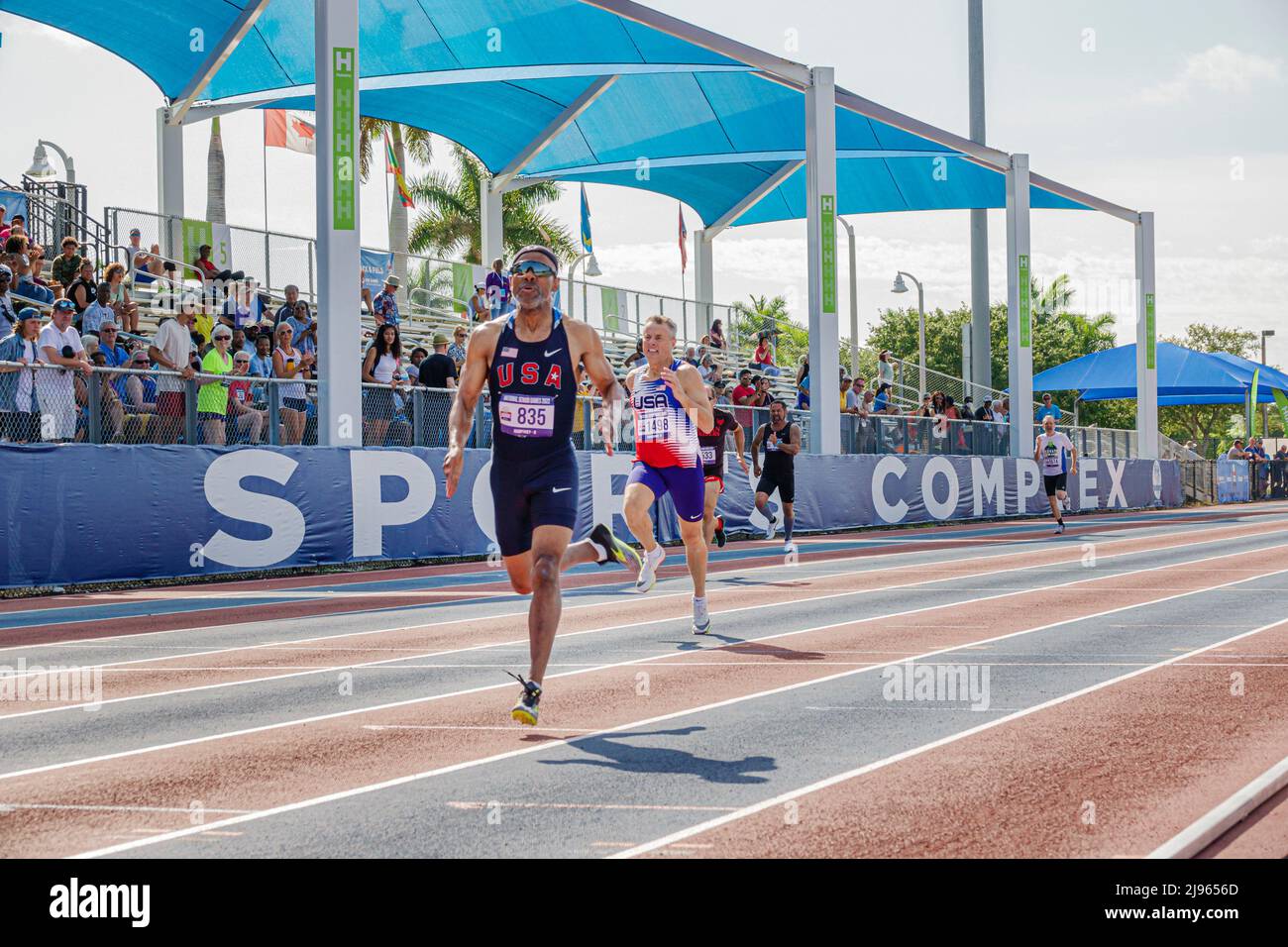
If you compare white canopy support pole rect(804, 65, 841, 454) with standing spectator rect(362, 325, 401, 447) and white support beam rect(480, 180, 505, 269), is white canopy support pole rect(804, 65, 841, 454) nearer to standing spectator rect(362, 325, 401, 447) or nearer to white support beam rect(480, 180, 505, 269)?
white support beam rect(480, 180, 505, 269)

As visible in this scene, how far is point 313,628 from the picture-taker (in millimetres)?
11648

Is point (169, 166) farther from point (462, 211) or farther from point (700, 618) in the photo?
point (462, 211)

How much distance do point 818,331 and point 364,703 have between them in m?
22.1

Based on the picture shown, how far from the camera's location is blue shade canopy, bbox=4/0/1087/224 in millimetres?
25422

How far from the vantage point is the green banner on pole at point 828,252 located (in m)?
29.2

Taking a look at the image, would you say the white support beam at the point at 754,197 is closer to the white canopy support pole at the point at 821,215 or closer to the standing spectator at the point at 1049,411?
the white canopy support pole at the point at 821,215

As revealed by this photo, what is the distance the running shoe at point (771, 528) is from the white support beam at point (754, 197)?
13.6 meters

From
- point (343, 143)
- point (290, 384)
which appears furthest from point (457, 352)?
point (290, 384)

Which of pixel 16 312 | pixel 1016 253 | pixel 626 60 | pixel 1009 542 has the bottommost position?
pixel 1009 542

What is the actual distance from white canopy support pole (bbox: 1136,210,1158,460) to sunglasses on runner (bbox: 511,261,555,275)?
40698mm

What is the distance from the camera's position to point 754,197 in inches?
1523

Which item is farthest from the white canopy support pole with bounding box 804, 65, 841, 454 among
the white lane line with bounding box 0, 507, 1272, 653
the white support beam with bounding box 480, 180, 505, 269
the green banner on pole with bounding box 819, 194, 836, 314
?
the white support beam with bounding box 480, 180, 505, 269
